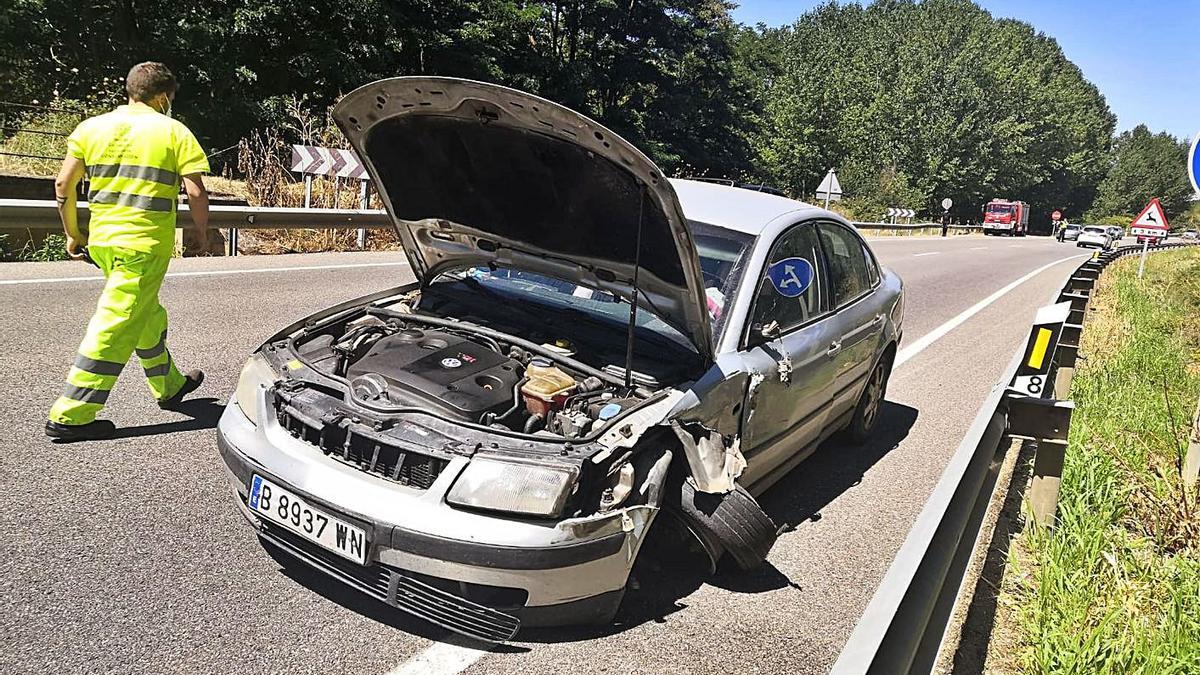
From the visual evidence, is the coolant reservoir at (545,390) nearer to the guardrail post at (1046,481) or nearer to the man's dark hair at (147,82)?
the guardrail post at (1046,481)

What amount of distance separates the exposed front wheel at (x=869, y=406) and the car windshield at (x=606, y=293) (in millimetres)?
1803

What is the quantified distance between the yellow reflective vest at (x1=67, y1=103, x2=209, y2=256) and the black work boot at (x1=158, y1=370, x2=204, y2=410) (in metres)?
0.95

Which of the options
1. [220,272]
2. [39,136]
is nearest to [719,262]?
[220,272]

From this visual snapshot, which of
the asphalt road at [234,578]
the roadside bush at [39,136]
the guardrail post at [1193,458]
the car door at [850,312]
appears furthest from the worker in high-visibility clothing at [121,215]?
the roadside bush at [39,136]

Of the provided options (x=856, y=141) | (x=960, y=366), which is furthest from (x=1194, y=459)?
(x=856, y=141)

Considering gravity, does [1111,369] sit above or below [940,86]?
below

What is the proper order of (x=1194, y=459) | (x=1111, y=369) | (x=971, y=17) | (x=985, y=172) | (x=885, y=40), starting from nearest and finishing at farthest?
1. (x=1194, y=459)
2. (x=1111, y=369)
3. (x=985, y=172)
4. (x=885, y=40)
5. (x=971, y=17)

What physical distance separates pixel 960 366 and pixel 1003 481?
3.80 m

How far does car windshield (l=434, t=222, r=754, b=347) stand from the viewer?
3838 millimetres

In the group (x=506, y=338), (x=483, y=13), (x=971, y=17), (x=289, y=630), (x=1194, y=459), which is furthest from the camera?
(x=971, y=17)

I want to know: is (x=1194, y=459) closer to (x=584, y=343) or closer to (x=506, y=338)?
(x=584, y=343)

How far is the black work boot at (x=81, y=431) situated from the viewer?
163 inches

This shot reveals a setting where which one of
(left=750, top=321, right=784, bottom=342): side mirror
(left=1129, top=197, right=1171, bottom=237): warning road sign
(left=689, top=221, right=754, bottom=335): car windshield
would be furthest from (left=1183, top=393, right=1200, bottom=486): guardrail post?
(left=1129, top=197, right=1171, bottom=237): warning road sign

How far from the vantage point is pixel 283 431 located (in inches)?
122
